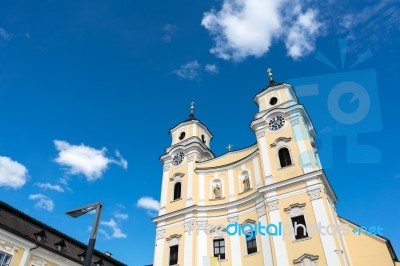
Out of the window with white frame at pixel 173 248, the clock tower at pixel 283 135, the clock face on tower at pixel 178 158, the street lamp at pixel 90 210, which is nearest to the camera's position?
the street lamp at pixel 90 210

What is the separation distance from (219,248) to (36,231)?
1582cm

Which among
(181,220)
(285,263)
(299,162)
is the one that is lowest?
(285,263)

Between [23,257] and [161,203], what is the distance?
38.8 ft

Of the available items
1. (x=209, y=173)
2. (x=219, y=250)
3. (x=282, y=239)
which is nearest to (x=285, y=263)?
(x=282, y=239)

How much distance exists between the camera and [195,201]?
92.3ft

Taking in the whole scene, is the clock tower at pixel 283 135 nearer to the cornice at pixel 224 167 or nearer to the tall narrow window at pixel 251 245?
the cornice at pixel 224 167

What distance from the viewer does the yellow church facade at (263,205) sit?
21.2 meters

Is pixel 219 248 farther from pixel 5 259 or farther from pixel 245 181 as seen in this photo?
pixel 5 259

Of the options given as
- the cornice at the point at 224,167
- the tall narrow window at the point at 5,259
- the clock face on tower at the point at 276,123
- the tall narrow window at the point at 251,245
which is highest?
the clock face on tower at the point at 276,123

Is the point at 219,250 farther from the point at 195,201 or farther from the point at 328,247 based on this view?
the point at 328,247

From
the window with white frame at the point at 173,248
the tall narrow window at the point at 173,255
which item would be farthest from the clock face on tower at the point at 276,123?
the tall narrow window at the point at 173,255

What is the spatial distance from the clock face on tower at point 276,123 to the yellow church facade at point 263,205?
0.30 feet

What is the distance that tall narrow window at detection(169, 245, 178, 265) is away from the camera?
82.7 ft

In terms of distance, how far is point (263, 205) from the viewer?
24.3m
